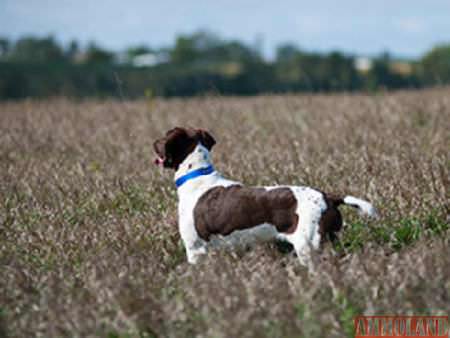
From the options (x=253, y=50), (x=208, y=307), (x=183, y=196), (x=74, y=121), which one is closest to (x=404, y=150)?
(x=183, y=196)

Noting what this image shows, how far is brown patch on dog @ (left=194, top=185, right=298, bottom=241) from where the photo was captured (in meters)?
5.41

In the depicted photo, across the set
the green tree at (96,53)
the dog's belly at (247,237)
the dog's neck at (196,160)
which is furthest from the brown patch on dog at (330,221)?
the green tree at (96,53)

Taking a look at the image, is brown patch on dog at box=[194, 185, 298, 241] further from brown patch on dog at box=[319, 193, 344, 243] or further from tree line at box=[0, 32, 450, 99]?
tree line at box=[0, 32, 450, 99]

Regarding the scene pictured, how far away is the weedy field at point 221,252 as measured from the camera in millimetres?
4379

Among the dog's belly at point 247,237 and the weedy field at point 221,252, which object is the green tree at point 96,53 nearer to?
the weedy field at point 221,252

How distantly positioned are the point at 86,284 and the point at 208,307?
1.03 metres

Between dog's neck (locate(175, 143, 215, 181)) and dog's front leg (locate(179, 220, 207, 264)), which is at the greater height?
dog's neck (locate(175, 143, 215, 181))

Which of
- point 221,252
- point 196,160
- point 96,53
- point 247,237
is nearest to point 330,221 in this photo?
point 247,237

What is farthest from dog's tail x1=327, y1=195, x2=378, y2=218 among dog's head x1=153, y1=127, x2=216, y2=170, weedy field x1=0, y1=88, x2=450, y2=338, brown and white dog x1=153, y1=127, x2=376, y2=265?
dog's head x1=153, y1=127, x2=216, y2=170

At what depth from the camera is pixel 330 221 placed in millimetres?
5297

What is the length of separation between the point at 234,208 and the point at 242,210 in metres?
0.06

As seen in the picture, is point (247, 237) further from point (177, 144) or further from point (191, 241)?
point (177, 144)

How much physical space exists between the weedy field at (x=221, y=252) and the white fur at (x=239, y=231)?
0.13 metres

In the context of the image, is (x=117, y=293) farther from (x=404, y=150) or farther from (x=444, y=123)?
(x=444, y=123)
